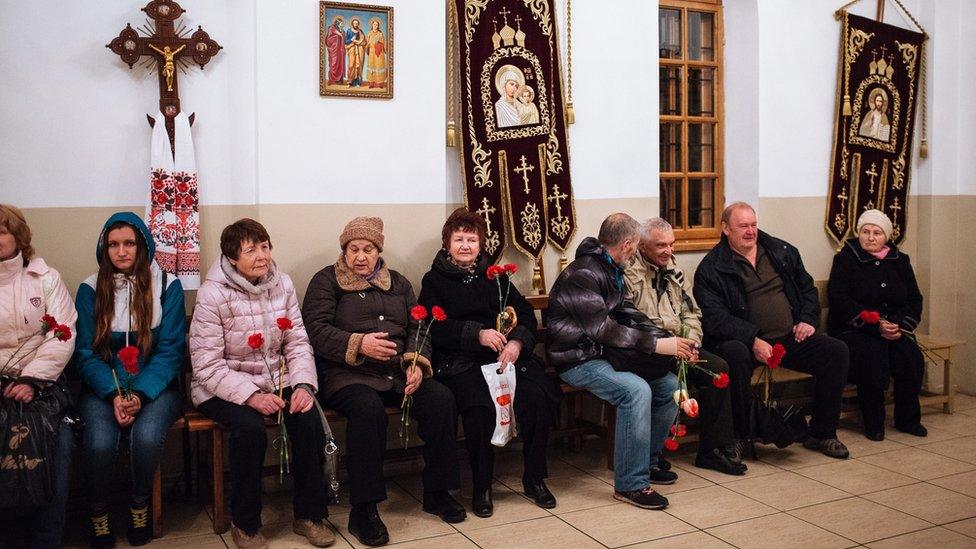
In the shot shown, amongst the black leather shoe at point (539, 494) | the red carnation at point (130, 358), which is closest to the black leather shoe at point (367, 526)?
the black leather shoe at point (539, 494)

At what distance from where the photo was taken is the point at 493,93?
5016 mm

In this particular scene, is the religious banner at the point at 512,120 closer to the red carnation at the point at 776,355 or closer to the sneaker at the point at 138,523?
the red carnation at the point at 776,355

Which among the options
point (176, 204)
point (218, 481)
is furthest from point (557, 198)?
point (218, 481)

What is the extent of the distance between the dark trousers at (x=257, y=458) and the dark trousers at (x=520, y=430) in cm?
67

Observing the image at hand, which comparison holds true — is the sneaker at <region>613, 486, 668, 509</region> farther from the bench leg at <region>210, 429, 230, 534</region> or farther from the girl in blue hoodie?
the girl in blue hoodie

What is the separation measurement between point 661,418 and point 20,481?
2790 mm

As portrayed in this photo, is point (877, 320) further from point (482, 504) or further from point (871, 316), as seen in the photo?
point (482, 504)

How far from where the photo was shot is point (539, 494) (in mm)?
4262

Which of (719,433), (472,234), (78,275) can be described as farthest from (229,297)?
(719,433)

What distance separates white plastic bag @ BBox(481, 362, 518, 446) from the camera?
4.16m

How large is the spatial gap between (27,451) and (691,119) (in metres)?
4.26

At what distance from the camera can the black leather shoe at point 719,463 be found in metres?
4.70

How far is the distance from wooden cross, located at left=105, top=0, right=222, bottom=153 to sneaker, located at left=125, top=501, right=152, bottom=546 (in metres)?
1.62

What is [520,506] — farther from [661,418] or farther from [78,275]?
[78,275]
